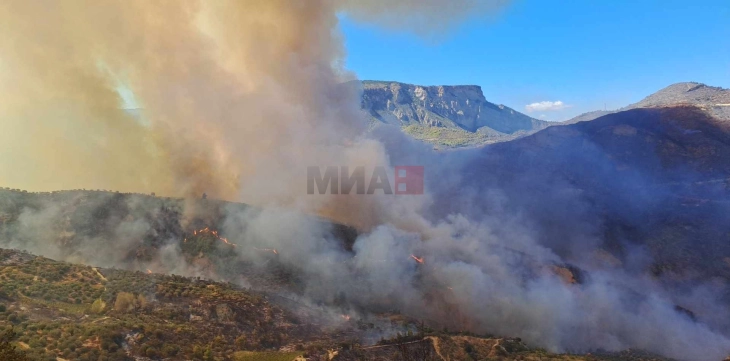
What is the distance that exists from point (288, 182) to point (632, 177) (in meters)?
90.4

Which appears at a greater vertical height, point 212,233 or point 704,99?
point 704,99

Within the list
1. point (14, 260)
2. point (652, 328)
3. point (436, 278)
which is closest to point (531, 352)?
point (436, 278)

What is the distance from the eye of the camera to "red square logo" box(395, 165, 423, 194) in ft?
275

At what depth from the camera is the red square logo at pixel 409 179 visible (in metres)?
83.9

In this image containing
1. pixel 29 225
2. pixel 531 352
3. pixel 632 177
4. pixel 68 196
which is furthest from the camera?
pixel 632 177

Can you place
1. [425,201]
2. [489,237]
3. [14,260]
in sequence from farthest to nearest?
[425,201] < [489,237] < [14,260]

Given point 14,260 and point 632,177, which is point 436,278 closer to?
point 14,260

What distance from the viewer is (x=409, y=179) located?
91.9 meters

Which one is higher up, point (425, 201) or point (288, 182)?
point (288, 182)

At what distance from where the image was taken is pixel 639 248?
85312mm
